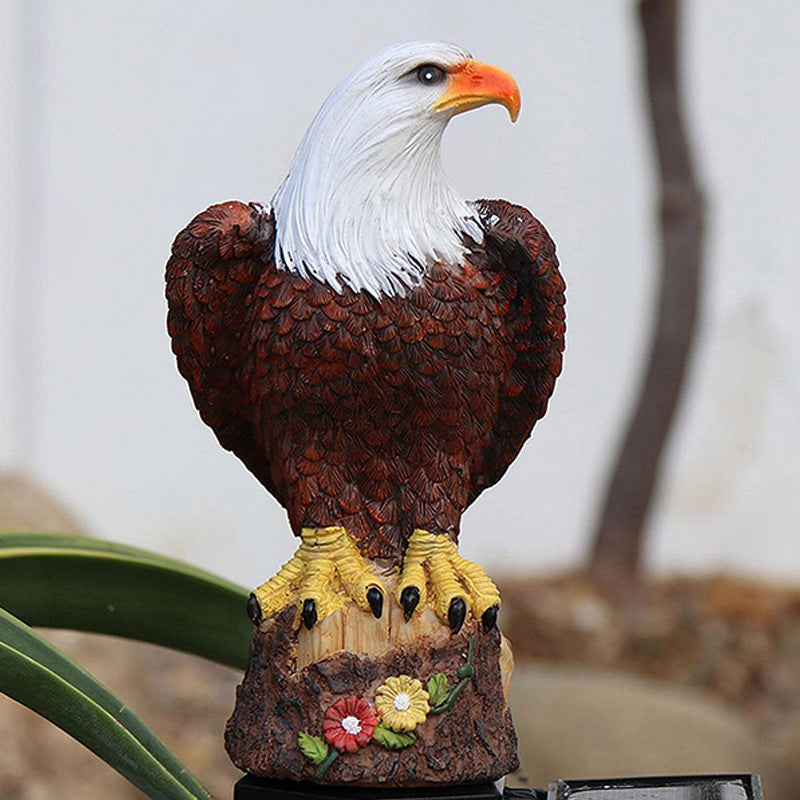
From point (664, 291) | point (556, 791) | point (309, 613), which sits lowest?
point (556, 791)

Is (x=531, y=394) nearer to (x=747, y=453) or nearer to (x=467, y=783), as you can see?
(x=467, y=783)

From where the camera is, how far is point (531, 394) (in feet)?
3.68

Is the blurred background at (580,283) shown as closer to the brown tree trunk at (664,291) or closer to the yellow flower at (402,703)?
the brown tree trunk at (664,291)

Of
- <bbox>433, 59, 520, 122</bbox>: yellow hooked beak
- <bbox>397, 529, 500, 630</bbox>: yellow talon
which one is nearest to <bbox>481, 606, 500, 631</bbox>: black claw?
<bbox>397, 529, 500, 630</bbox>: yellow talon

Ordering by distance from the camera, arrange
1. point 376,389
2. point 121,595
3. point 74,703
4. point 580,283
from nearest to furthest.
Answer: point 74,703 < point 376,389 < point 121,595 < point 580,283

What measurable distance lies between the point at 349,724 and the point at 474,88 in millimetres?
530

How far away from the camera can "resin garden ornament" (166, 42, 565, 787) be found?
1014 millimetres

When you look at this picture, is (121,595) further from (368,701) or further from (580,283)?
(580,283)

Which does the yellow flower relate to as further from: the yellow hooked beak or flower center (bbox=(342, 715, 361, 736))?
the yellow hooked beak

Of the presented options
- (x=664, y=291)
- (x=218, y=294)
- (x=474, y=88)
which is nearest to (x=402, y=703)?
(x=218, y=294)

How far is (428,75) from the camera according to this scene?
1036 mm

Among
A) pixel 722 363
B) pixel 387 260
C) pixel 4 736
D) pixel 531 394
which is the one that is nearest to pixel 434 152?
pixel 387 260

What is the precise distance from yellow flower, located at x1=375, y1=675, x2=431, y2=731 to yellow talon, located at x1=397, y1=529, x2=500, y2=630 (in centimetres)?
6

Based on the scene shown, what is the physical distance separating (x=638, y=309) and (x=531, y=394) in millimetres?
1779
